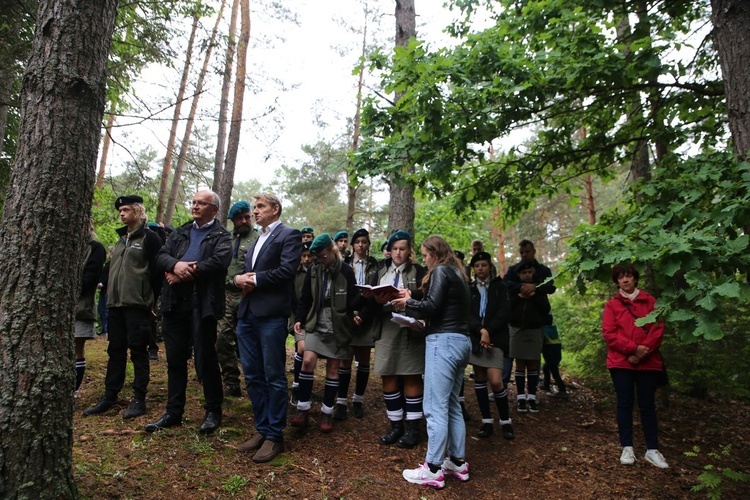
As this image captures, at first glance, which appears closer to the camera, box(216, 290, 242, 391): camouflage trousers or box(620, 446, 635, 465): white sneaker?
box(620, 446, 635, 465): white sneaker

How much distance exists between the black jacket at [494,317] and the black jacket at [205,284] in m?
2.87

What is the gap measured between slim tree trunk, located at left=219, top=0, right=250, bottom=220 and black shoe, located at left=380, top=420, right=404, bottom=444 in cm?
778

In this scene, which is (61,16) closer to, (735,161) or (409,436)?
(409,436)

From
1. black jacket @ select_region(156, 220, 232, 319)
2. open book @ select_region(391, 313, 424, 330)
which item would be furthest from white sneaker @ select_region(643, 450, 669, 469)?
black jacket @ select_region(156, 220, 232, 319)

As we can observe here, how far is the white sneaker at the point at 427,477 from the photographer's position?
4270 mm

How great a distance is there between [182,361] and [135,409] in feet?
2.52

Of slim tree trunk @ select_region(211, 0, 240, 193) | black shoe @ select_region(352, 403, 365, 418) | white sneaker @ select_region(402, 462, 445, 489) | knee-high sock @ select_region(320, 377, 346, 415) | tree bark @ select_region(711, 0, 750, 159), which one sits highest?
slim tree trunk @ select_region(211, 0, 240, 193)

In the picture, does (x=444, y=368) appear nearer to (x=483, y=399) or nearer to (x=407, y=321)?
(x=407, y=321)

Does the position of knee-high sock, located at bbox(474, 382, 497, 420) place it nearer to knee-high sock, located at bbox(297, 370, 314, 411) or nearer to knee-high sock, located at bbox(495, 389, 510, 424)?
knee-high sock, located at bbox(495, 389, 510, 424)

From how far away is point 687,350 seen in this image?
288 inches

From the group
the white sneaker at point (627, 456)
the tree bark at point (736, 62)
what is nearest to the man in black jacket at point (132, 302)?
the white sneaker at point (627, 456)

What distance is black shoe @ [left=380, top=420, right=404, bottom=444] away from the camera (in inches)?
203

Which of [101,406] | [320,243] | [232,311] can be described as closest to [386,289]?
[320,243]

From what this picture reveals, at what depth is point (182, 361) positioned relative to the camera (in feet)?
15.3
